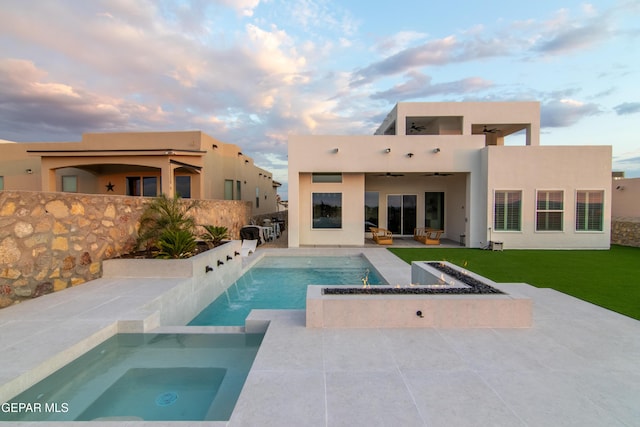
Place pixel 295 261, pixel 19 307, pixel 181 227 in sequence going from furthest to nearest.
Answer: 1. pixel 295 261
2. pixel 181 227
3. pixel 19 307

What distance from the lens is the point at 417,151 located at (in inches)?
512

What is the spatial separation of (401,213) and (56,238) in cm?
1471

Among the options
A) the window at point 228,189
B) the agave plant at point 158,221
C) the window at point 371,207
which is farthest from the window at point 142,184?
the window at point 371,207

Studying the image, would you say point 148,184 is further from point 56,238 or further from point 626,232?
point 626,232

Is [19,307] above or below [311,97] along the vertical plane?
below

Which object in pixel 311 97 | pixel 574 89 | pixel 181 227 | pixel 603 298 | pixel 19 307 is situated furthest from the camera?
pixel 574 89

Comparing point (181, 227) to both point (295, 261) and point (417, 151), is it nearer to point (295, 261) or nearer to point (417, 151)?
point (295, 261)

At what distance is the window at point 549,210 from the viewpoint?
12.6m

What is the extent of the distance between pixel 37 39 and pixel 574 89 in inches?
1024

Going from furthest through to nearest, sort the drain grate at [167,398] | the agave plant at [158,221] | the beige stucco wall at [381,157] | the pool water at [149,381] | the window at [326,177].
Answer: the window at [326,177], the beige stucco wall at [381,157], the agave plant at [158,221], the drain grate at [167,398], the pool water at [149,381]

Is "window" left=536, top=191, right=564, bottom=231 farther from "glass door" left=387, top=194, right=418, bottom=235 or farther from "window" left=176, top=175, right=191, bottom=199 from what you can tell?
"window" left=176, top=175, right=191, bottom=199

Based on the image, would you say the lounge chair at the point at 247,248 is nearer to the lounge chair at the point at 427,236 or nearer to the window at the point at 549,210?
the lounge chair at the point at 427,236

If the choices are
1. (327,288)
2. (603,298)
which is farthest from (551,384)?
(603,298)

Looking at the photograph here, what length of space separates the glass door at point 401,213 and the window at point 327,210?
412 cm
